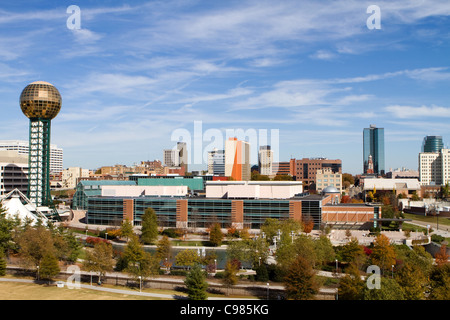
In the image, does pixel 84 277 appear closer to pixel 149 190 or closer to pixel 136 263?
pixel 136 263

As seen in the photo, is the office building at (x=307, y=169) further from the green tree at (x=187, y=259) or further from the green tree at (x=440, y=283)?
the green tree at (x=440, y=283)

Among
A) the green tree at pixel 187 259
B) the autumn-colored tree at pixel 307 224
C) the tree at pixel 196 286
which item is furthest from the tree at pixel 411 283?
the autumn-colored tree at pixel 307 224

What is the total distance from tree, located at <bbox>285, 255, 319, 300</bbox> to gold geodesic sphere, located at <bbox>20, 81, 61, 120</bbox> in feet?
180

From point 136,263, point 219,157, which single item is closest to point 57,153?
point 219,157

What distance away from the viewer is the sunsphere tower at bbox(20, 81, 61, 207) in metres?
66.4

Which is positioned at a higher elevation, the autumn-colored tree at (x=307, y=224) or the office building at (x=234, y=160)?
the office building at (x=234, y=160)

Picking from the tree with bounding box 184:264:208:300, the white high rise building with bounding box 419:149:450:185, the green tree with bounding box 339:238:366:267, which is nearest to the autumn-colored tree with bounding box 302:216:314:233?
the green tree with bounding box 339:238:366:267

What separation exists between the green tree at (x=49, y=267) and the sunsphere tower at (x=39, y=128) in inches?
1657

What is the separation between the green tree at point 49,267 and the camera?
2953 centimetres

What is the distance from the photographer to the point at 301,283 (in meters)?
24.7

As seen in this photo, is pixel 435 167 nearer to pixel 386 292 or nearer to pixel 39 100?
pixel 39 100

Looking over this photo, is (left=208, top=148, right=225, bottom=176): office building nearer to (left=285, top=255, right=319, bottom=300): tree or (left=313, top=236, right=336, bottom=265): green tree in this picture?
(left=313, top=236, right=336, bottom=265): green tree
